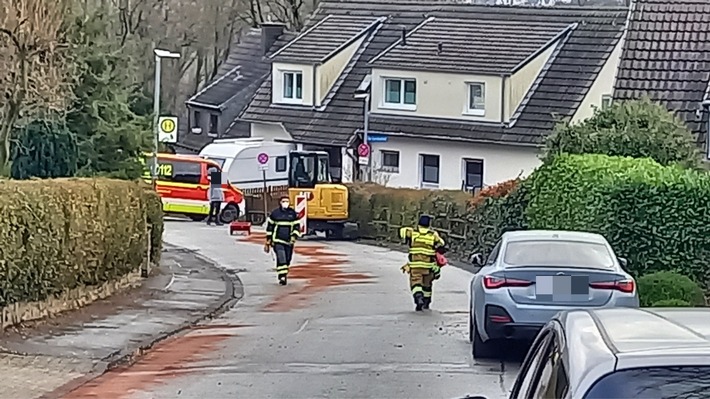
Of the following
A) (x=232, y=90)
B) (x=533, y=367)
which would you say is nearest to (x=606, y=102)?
(x=232, y=90)

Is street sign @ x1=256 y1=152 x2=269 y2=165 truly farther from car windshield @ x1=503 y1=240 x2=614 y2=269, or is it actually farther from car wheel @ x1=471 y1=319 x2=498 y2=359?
car windshield @ x1=503 y1=240 x2=614 y2=269

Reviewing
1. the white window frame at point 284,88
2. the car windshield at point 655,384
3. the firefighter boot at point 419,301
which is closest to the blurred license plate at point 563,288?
the firefighter boot at point 419,301

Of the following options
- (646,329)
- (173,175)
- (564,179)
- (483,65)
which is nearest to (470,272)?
(564,179)

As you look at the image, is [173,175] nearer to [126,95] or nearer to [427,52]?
[427,52]

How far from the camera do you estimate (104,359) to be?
1547 cm

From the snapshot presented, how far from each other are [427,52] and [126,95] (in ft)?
67.2

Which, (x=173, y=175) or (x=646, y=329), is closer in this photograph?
(x=646, y=329)

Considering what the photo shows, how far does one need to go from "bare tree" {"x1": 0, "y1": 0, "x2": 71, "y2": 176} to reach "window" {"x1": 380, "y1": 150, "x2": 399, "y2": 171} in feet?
89.0

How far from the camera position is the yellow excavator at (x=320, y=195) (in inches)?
1769

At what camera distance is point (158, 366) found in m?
15.6

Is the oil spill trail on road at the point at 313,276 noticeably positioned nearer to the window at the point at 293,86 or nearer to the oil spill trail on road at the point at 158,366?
the oil spill trail on road at the point at 158,366

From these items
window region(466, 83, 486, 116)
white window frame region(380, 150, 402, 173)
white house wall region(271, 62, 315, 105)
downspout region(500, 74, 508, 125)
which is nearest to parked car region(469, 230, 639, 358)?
downspout region(500, 74, 508, 125)

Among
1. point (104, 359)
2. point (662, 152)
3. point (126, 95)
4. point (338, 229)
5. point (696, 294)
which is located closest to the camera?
point (104, 359)

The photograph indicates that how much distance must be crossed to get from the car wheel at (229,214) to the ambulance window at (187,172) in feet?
5.33
